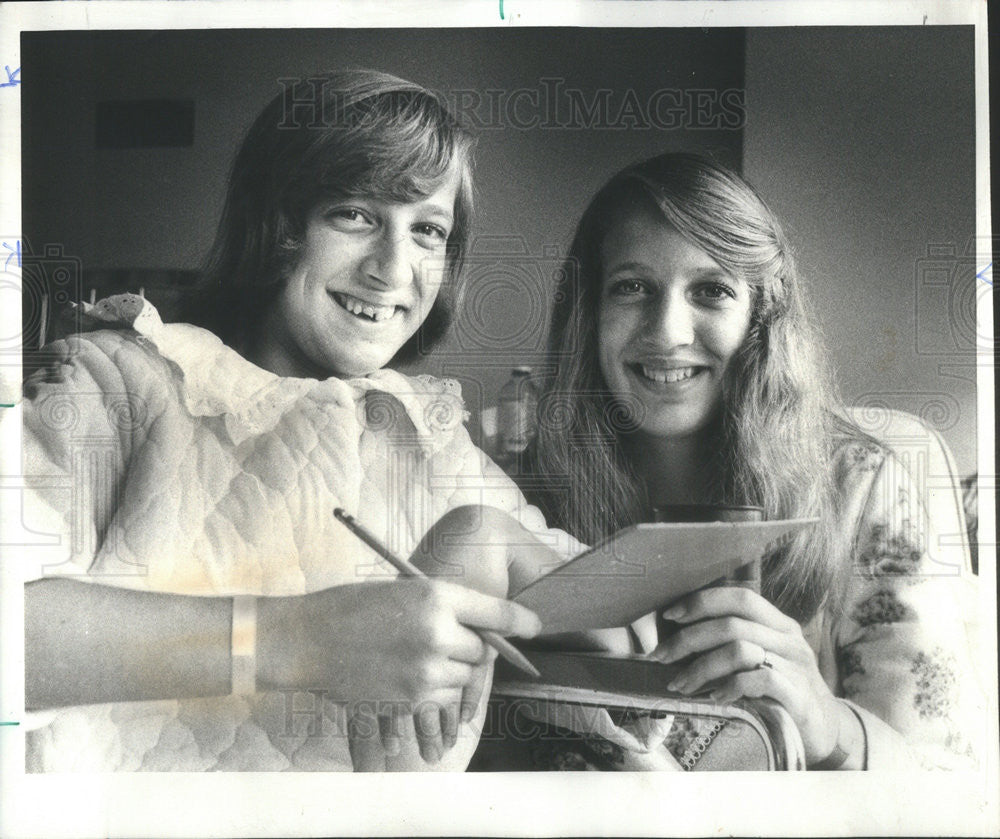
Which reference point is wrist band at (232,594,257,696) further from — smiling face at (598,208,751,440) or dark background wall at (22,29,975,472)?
smiling face at (598,208,751,440)

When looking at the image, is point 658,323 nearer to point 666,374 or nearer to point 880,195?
point 666,374

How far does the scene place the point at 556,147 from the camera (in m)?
1.61

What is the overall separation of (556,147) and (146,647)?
40.7 inches

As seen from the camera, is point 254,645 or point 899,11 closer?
point 254,645

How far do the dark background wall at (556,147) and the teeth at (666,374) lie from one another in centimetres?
19

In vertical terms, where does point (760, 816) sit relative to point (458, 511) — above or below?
below

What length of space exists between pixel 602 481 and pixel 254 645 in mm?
609

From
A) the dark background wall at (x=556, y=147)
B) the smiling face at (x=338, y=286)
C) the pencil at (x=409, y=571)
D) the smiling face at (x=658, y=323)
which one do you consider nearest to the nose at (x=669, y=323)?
the smiling face at (x=658, y=323)

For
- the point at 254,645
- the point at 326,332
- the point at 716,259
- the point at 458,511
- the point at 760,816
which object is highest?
the point at 716,259

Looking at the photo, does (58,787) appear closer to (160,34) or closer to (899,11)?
(160,34)

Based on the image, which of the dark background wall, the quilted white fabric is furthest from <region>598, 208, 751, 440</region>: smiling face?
the quilted white fabric

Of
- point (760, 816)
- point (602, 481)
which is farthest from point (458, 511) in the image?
point (760, 816)

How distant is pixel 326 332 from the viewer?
62.4 inches

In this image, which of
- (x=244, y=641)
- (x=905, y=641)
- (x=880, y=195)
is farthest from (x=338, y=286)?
(x=905, y=641)
